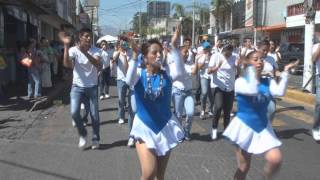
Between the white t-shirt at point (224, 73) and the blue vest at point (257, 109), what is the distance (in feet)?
14.7

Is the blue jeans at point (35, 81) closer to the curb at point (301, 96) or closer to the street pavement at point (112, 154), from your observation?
the street pavement at point (112, 154)

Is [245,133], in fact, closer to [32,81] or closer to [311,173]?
[311,173]

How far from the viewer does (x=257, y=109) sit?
5734 millimetres

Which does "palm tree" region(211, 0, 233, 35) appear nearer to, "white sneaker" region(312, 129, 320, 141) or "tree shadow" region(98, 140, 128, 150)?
"white sneaker" region(312, 129, 320, 141)

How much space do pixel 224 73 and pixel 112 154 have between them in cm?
275

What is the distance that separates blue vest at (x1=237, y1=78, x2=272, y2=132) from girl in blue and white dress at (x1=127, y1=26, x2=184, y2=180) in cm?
72

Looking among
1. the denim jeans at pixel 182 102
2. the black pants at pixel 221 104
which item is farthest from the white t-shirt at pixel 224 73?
the denim jeans at pixel 182 102

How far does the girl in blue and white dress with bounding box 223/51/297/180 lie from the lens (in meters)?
5.62

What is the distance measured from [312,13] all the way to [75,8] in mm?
59475

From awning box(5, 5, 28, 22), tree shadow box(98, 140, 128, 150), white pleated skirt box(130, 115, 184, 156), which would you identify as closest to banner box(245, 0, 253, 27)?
awning box(5, 5, 28, 22)

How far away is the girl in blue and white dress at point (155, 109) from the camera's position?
17.5ft

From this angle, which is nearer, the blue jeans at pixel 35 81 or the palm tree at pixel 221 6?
the blue jeans at pixel 35 81

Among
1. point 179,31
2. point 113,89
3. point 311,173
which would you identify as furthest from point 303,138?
point 113,89

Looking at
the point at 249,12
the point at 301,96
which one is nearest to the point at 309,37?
the point at 301,96
